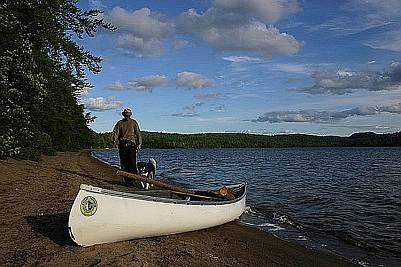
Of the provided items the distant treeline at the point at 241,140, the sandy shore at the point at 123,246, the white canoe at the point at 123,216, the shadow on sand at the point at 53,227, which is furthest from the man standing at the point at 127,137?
the distant treeline at the point at 241,140

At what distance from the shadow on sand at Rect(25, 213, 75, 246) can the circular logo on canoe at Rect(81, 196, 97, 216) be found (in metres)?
0.85

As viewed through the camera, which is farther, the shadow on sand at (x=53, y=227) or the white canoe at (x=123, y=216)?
the shadow on sand at (x=53, y=227)

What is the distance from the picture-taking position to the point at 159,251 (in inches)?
280

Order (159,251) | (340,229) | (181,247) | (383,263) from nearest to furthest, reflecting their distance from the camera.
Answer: (159,251) → (181,247) → (383,263) → (340,229)

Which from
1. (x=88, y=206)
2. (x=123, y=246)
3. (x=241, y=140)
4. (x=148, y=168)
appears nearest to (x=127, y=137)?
(x=148, y=168)

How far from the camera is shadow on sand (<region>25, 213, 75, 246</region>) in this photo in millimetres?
7218

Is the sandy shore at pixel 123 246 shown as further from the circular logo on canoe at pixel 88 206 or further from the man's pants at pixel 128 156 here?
the man's pants at pixel 128 156

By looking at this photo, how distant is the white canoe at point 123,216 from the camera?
21.5ft

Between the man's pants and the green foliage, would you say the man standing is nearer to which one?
the man's pants

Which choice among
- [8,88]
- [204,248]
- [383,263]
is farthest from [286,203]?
[8,88]

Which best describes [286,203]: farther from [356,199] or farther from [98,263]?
[98,263]

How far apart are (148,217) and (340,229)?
7.42 m

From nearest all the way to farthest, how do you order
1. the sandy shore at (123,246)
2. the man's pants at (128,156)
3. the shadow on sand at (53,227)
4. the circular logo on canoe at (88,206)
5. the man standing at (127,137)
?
the sandy shore at (123,246) → the circular logo on canoe at (88,206) → the shadow on sand at (53,227) → the man standing at (127,137) → the man's pants at (128,156)

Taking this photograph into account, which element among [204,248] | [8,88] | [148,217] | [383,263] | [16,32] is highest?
[16,32]
